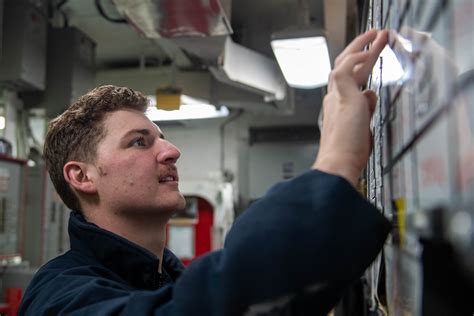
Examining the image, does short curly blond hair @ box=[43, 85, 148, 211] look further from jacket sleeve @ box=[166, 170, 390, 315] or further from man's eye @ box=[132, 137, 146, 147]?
jacket sleeve @ box=[166, 170, 390, 315]

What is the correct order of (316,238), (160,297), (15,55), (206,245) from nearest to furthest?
(316,238) → (160,297) → (15,55) → (206,245)

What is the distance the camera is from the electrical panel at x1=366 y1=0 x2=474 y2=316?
1.51ft

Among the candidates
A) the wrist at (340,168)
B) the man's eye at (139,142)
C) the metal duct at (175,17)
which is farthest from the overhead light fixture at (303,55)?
the wrist at (340,168)

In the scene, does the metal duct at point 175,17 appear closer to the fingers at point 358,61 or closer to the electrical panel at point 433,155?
the electrical panel at point 433,155

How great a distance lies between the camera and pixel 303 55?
2.77 metres

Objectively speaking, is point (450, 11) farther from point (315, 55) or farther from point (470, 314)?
point (315, 55)

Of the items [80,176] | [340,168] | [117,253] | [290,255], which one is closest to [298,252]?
[290,255]

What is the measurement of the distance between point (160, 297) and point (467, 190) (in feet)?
1.44

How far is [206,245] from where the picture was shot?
6.40m

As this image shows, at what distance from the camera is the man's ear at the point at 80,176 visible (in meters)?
1.12

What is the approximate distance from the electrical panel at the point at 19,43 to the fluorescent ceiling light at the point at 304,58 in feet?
5.83

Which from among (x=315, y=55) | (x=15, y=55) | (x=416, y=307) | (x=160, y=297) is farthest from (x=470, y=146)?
(x=15, y=55)

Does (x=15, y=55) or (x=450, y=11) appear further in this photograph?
(x=15, y=55)

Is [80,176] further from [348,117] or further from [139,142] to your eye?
[348,117]
